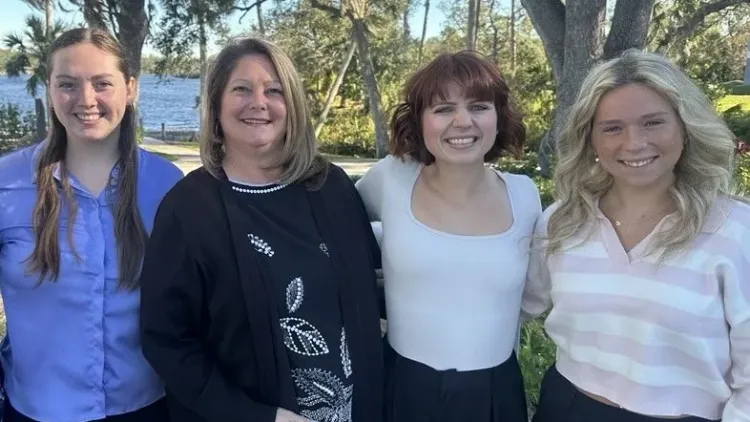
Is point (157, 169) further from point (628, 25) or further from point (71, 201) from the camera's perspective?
point (628, 25)

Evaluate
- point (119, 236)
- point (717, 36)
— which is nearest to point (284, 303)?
point (119, 236)

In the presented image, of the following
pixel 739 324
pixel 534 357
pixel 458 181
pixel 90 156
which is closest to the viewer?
pixel 739 324

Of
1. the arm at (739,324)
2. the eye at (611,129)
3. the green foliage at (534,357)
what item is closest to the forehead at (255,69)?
the eye at (611,129)

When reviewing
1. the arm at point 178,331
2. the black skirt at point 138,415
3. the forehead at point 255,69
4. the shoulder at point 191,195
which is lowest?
the black skirt at point 138,415

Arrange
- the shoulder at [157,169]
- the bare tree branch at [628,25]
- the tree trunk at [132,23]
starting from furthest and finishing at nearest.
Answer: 1. the tree trunk at [132,23]
2. the bare tree branch at [628,25]
3. the shoulder at [157,169]

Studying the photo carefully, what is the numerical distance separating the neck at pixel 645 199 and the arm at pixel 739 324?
0.28 meters

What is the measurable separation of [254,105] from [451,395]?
3.80 ft

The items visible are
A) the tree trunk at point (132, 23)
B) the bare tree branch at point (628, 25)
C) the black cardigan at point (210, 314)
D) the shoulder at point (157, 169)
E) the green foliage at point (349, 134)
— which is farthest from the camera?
the green foliage at point (349, 134)

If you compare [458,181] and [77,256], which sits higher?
[458,181]

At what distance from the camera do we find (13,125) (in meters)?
16.5

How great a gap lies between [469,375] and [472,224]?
1.70ft

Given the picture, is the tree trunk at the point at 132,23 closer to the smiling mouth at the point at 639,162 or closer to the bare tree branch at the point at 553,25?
the bare tree branch at the point at 553,25

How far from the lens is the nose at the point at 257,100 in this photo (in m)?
2.02

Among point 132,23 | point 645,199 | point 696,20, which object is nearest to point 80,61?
point 645,199
